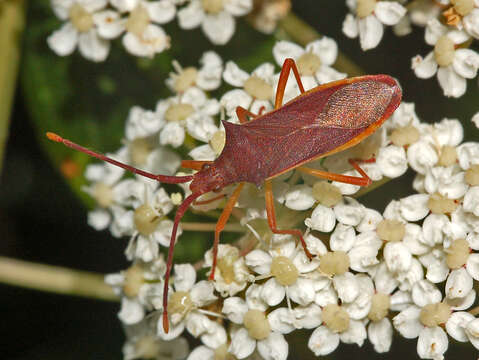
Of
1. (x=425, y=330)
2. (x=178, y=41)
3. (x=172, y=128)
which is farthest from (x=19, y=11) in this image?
(x=425, y=330)

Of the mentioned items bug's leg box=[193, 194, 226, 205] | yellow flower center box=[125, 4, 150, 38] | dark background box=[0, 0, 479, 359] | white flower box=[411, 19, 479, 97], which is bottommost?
dark background box=[0, 0, 479, 359]

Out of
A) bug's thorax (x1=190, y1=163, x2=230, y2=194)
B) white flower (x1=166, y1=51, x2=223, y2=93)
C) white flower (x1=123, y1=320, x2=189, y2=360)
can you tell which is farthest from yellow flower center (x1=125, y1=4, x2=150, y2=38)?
white flower (x1=123, y1=320, x2=189, y2=360)

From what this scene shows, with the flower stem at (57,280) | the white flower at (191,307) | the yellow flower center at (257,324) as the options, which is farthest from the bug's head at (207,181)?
the flower stem at (57,280)

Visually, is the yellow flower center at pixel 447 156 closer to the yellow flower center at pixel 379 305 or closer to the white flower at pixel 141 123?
the yellow flower center at pixel 379 305

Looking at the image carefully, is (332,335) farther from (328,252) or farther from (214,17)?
(214,17)

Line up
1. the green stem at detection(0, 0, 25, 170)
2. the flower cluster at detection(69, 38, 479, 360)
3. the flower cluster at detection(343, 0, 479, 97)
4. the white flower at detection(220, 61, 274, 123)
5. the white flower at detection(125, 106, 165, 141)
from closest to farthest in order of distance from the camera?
1. the flower cluster at detection(69, 38, 479, 360)
2. the flower cluster at detection(343, 0, 479, 97)
3. the white flower at detection(220, 61, 274, 123)
4. the white flower at detection(125, 106, 165, 141)
5. the green stem at detection(0, 0, 25, 170)

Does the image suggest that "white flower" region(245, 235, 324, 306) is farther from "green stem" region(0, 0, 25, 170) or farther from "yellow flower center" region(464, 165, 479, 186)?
"green stem" region(0, 0, 25, 170)
